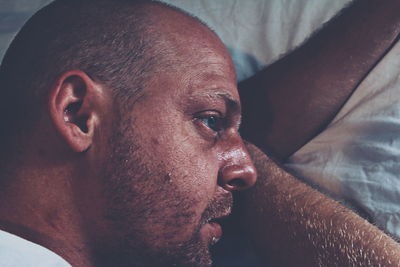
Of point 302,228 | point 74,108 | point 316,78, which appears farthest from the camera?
point 316,78

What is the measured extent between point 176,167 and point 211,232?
0.57 feet

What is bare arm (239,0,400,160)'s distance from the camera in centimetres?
126

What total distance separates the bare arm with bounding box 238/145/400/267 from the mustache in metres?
0.14

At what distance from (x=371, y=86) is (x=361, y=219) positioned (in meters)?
0.33

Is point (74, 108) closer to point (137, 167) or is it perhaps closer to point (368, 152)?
point (137, 167)

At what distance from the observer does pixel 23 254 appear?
865 millimetres

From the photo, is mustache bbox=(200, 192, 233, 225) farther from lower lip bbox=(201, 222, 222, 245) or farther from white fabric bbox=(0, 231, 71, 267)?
white fabric bbox=(0, 231, 71, 267)

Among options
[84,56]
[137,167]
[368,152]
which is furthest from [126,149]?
[368,152]

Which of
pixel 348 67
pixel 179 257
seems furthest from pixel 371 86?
pixel 179 257

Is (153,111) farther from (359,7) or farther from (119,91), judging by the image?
(359,7)

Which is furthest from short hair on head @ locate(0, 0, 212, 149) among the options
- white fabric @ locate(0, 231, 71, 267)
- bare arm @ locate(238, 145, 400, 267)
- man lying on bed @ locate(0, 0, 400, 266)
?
bare arm @ locate(238, 145, 400, 267)

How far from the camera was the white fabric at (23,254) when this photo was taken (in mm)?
854

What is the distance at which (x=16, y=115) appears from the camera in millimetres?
986

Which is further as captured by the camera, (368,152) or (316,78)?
(316,78)
